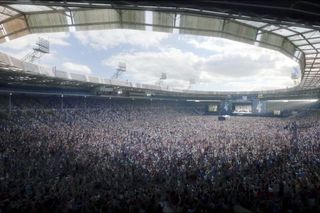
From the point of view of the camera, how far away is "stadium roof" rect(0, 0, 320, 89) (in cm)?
684

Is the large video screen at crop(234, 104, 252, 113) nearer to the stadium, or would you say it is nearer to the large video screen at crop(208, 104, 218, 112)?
the large video screen at crop(208, 104, 218, 112)

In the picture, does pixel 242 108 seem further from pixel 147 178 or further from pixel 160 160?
pixel 147 178

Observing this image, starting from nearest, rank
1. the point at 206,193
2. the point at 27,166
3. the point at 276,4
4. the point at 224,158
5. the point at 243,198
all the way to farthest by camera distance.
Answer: the point at 276,4, the point at 243,198, the point at 206,193, the point at 27,166, the point at 224,158

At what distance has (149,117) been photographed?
1854 inches

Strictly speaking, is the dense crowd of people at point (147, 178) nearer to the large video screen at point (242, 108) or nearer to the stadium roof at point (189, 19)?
the stadium roof at point (189, 19)

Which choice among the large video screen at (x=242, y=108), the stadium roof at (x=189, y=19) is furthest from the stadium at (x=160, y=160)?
the large video screen at (x=242, y=108)

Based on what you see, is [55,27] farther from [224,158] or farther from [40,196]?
[224,158]

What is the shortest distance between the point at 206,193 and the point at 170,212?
3.86 meters

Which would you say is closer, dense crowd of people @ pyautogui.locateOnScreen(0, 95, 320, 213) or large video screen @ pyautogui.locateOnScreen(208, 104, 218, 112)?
dense crowd of people @ pyautogui.locateOnScreen(0, 95, 320, 213)

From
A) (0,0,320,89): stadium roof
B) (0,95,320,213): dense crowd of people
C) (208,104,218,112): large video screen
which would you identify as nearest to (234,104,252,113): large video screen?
(208,104,218,112): large video screen

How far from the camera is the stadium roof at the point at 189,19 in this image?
684cm

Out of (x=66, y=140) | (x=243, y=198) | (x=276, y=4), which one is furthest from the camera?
(x=66, y=140)

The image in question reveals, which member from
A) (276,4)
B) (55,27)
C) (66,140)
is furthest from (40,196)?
(66,140)

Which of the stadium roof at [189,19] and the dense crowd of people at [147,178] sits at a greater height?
the stadium roof at [189,19]
